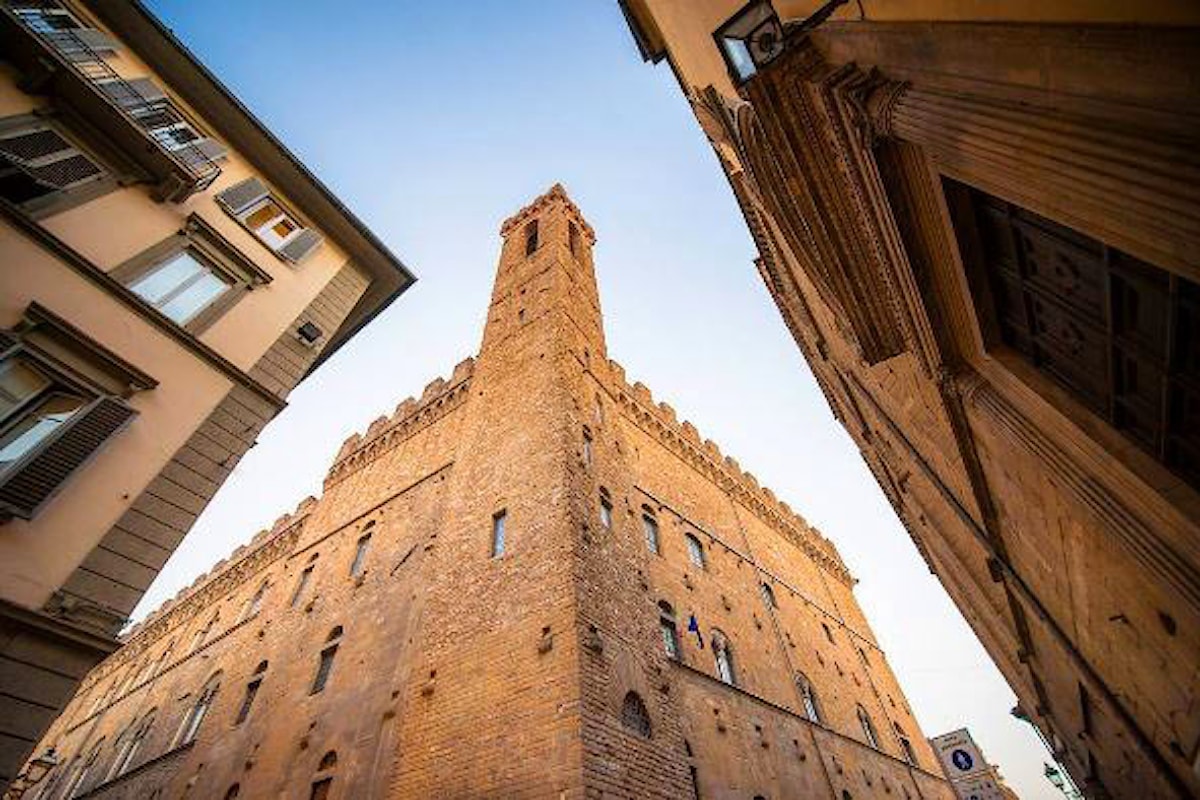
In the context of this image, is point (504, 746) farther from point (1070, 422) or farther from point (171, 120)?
point (171, 120)

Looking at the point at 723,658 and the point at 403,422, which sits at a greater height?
the point at 403,422

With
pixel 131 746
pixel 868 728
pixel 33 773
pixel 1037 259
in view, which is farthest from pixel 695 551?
pixel 33 773

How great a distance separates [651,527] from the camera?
15.0 m

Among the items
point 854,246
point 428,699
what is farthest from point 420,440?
point 854,246

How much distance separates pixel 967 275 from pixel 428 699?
8297mm

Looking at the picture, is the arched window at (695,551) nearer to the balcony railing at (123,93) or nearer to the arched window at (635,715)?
the arched window at (635,715)

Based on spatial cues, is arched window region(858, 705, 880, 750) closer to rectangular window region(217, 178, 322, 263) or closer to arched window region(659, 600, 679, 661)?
arched window region(659, 600, 679, 661)

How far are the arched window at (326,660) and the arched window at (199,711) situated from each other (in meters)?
5.62

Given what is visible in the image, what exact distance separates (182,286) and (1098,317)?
28.2 ft

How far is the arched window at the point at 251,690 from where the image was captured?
41.4 feet

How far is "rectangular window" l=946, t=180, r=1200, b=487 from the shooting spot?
254 cm

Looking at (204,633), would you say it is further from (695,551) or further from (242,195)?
(242,195)

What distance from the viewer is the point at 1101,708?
6.43 m

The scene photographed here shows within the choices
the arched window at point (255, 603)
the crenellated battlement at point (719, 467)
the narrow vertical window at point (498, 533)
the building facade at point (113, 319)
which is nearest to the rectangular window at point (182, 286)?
the building facade at point (113, 319)
